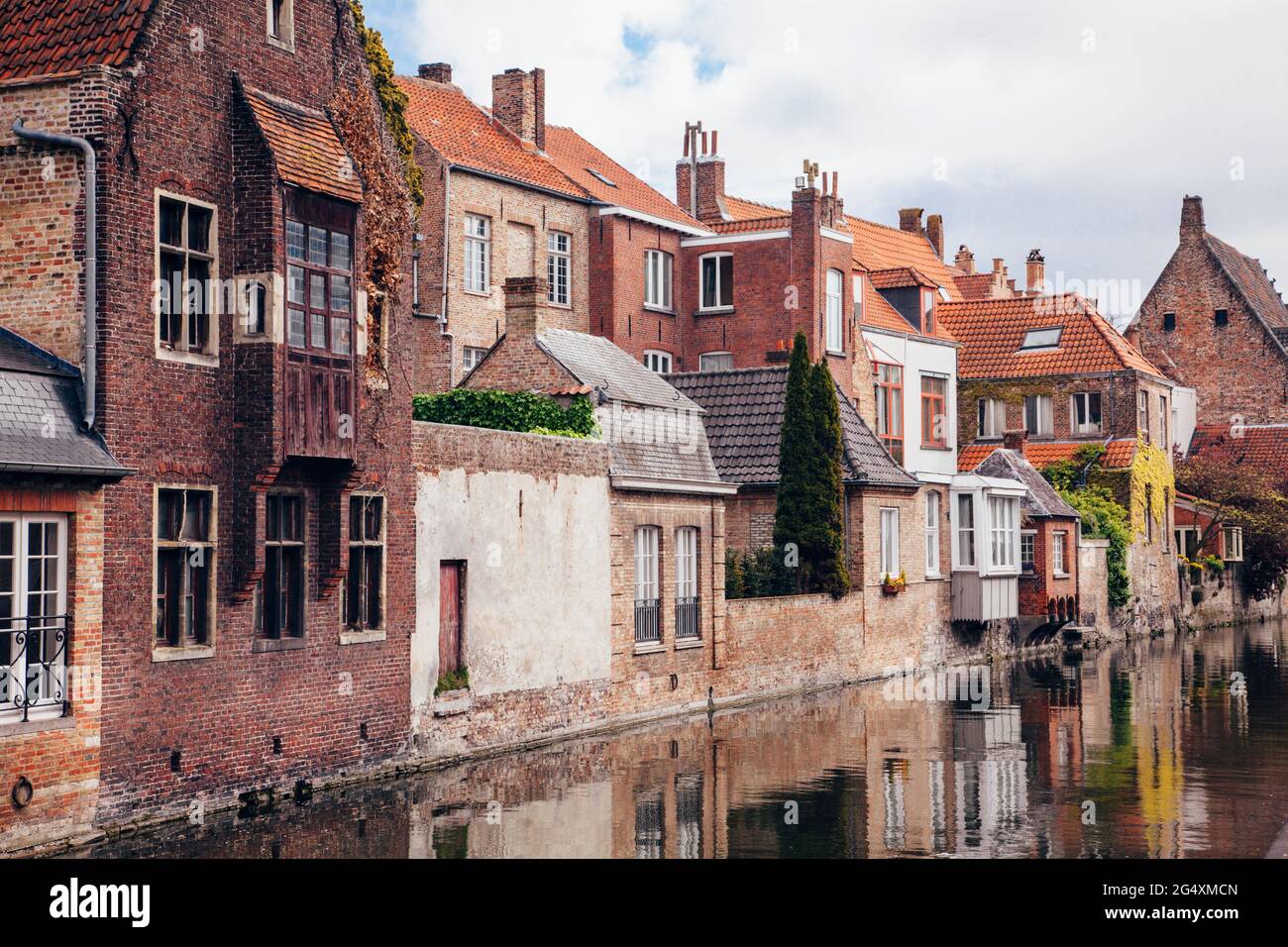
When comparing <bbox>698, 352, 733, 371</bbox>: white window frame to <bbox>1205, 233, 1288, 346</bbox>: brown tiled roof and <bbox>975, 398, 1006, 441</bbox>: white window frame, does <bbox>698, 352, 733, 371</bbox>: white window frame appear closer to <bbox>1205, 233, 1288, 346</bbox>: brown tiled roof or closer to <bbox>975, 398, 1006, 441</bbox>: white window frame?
<bbox>975, 398, 1006, 441</bbox>: white window frame

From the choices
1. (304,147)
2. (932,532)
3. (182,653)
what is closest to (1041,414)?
(932,532)

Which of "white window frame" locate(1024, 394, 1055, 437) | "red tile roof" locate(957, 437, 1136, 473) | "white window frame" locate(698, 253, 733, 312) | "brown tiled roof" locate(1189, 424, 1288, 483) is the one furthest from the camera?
"brown tiled roof" locate(1189, 424, 1288, 483)

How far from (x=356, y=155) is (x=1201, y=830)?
12914 millimetres

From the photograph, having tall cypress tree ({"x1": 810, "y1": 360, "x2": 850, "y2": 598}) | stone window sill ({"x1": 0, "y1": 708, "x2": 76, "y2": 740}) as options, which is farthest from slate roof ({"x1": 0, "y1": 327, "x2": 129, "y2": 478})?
tall cypress tree ({"x1": 810, "y1": 360, "x2": 850, "y2": 598})

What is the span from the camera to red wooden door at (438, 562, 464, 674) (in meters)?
22.4

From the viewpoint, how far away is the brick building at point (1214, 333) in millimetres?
67000

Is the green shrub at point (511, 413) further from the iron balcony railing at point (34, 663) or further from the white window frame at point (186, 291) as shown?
the iron balcony railing at point (34, 663)

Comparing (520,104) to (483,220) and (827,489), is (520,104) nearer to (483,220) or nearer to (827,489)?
(483,220)

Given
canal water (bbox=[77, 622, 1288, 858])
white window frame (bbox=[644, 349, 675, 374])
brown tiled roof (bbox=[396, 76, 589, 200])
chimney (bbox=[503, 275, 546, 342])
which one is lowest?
canal water (bbox=[77, 622, 1288, 858])

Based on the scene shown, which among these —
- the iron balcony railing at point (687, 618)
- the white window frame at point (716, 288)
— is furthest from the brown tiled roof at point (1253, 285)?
the iron balcony railing at point (687, 618)

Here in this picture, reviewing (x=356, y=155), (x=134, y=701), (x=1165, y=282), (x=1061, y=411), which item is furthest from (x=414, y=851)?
(x=1165, y=282)

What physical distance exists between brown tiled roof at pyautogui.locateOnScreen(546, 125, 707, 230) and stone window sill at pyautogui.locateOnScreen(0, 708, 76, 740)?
91.6 ft

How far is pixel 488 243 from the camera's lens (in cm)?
3866

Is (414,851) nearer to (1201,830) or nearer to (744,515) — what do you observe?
(1201,830)
